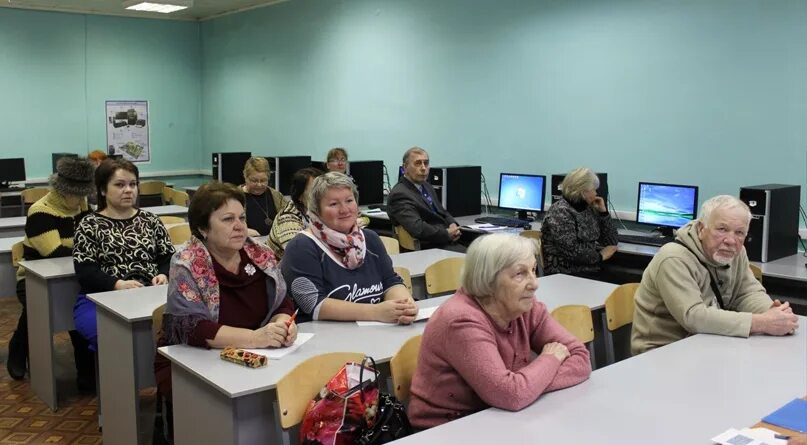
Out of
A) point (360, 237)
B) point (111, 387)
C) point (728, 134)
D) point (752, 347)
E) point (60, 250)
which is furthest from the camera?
point (728, 134)

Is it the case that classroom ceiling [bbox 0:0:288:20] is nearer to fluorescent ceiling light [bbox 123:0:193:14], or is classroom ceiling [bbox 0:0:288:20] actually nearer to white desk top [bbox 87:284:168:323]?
fluorescent ceiling light [bbox 123:0:193:14]

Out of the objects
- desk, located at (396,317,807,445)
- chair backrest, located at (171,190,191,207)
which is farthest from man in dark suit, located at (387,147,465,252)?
chair backrest, located at (171,190,191,207)

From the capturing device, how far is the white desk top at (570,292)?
3385 mm

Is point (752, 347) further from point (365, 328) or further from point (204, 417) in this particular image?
point (204, 417)

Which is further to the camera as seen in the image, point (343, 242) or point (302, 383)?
point (343, 242)

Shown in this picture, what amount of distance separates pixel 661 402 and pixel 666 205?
10.8ft

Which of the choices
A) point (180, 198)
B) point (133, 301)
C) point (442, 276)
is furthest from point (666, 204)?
point (180, 198)

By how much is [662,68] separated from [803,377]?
11.1 ft

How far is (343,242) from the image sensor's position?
2.99 meters

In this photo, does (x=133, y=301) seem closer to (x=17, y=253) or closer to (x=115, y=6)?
(x=17, y=253)

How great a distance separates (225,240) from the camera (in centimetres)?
271

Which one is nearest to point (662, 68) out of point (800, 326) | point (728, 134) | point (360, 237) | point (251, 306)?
point (728, 134)

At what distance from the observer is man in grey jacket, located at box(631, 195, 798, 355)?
2.73m

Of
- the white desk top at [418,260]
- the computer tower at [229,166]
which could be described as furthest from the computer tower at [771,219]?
the computer tower at [229,166]
